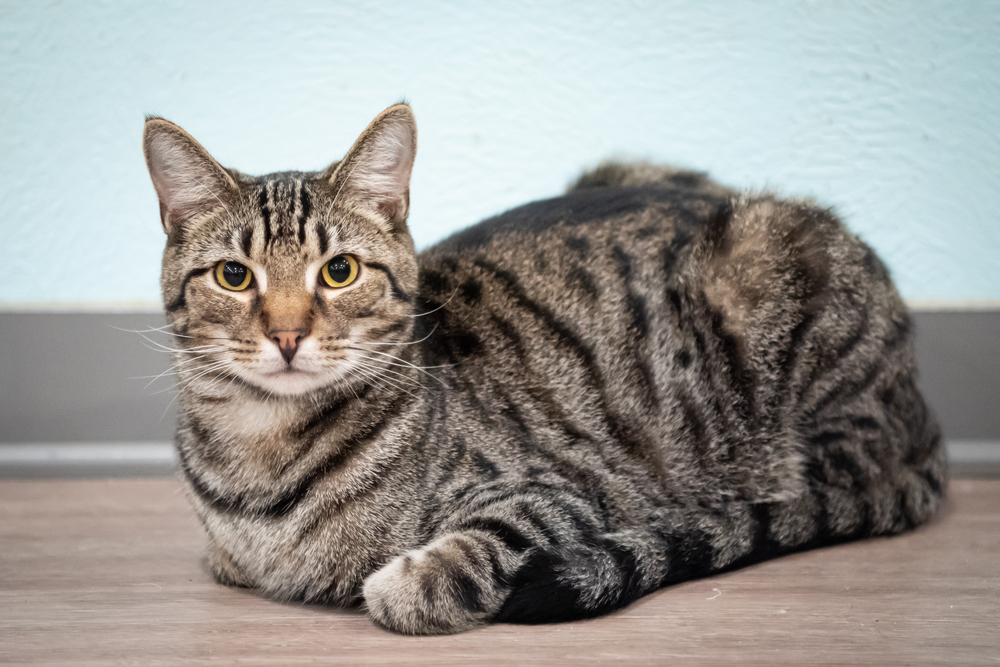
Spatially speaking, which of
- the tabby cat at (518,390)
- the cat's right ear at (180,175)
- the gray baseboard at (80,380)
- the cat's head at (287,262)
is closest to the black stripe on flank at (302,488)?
the tabby cat at (518,390)

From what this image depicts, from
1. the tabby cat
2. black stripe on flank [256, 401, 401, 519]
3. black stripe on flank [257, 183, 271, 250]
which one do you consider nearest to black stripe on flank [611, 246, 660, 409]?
the tabby cat

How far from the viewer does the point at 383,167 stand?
1.24 metres

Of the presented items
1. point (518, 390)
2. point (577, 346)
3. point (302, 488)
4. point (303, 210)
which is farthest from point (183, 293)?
point (577, 346)

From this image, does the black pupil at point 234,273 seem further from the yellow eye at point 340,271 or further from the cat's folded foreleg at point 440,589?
the cat's folded foreleg at point 440,589

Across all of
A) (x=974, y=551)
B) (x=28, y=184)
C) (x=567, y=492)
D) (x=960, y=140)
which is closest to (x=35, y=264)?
(x=28, y=184)

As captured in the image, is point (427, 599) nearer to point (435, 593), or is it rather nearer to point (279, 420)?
point (435, 593)

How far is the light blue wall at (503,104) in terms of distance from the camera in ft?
6.35

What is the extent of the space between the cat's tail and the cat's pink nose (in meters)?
1.01

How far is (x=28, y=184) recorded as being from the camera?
1.97 meters

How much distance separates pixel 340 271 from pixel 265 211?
5.7 inches

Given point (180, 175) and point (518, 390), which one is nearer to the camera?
point (180, 175)

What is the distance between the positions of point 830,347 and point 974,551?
45 centimetres

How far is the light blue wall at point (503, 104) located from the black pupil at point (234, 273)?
0.89 meters

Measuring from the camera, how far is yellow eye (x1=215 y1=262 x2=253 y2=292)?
1144 mm
